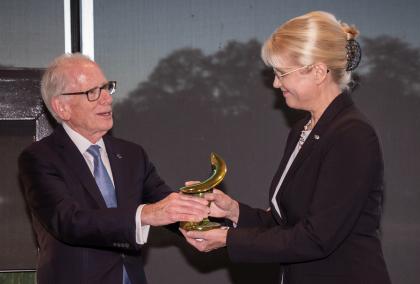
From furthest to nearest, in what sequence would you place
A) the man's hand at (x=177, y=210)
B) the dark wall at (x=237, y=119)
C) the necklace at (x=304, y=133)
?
the dark wall at (x=237, y=119)
the necklace at (x=304, y=133)
the man's hand at (x=177, y=210)

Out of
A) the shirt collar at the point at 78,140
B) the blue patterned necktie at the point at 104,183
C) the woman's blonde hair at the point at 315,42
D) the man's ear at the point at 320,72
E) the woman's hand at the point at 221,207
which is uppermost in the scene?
the woman's blonde hair at the point at 315,42

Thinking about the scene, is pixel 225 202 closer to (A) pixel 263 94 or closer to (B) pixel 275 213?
(B) pixel 275 213

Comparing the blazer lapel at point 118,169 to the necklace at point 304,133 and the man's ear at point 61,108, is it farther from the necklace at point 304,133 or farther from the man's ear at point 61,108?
the necklace at point 304,133

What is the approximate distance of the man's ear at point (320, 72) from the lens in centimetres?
211

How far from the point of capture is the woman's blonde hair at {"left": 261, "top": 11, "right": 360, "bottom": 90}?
207 cm

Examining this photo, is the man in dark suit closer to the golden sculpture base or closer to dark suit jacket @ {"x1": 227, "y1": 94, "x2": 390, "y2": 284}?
the golden sculpture base

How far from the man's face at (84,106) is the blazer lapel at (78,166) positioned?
0.08 m

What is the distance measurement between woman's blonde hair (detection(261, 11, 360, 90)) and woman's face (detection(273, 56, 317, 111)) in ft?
0.09

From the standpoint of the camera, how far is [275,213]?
7.43 feet

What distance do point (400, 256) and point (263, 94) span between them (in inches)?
44.7

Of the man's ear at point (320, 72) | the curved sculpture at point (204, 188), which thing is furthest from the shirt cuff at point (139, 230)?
the man's ear at point (320, 72)

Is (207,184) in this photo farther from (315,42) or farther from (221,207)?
(315,42)

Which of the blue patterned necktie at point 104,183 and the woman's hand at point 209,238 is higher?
the blue patterned necktie at point 104,183

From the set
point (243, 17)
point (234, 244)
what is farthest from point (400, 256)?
point (234, 244)
